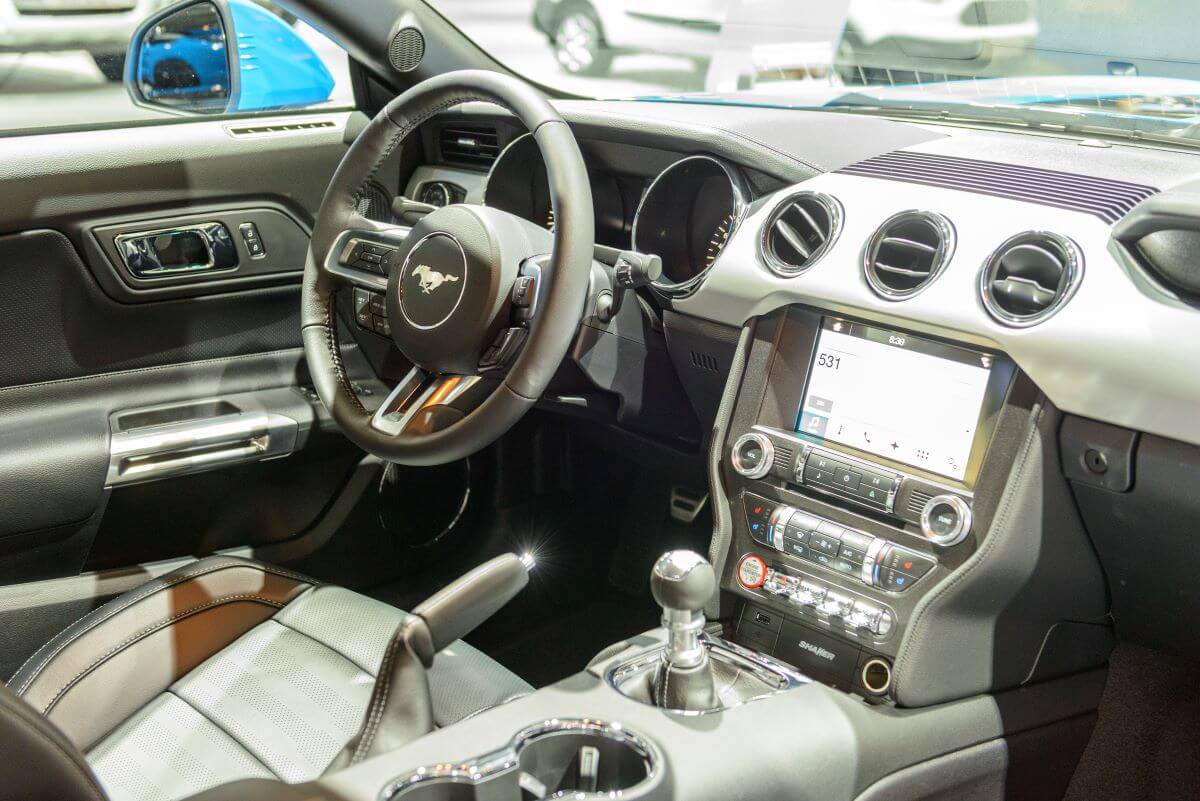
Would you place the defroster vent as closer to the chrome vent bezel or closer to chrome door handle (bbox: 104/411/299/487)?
the chrome vent bezel

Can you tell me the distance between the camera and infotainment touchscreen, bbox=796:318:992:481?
1324 mm

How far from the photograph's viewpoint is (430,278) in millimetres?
1608

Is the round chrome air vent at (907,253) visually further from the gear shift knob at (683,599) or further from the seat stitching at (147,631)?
the seat stitching at (147,631)

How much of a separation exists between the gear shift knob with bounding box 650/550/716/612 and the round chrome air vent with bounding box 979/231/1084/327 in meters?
0.45

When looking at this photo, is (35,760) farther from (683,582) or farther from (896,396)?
(896,396)

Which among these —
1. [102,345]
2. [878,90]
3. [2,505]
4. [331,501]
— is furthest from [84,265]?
[878,90]

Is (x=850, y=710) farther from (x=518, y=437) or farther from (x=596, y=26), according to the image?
(x=596, y=26)

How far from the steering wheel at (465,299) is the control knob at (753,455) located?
0.27 metres

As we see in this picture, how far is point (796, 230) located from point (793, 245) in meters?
0.04

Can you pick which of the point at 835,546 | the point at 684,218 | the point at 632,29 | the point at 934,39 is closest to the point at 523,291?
the point at 684,218

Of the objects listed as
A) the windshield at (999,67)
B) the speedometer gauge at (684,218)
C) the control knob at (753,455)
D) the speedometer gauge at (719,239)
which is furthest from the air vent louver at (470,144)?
the control knob at (753,455)

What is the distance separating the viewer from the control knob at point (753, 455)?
148 cm

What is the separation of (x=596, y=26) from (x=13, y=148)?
5275 mm

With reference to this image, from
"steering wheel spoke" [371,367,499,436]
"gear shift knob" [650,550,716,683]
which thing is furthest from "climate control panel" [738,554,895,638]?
"steering wheel spoke" [371,367,499,436]
